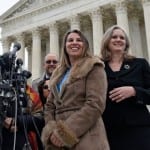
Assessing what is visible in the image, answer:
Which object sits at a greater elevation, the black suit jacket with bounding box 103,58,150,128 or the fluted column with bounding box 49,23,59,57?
the fluted column with bounding box 49,23,59,57

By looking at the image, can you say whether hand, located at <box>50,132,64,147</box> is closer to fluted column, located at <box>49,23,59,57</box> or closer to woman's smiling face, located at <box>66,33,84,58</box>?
woman's smiling face, located at <box>66,33,84,58</box>

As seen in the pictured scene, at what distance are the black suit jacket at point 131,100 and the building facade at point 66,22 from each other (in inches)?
763

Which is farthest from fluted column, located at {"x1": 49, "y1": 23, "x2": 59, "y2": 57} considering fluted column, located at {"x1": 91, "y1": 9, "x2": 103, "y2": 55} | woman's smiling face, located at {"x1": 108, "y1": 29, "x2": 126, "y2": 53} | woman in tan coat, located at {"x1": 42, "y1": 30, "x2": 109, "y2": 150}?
woman in tan coat, located at {"x1": 42, "y1": 30, "x2": 109, "y2": 150}

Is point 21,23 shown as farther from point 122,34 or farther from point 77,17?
point 122,34

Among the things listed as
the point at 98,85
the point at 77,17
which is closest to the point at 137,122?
the point at 98,85

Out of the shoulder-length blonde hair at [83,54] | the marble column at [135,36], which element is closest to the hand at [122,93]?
the shoulder-length blonde hair at [83,54]

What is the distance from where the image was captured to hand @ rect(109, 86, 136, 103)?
3996 millimetres

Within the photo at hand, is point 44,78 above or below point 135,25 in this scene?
below

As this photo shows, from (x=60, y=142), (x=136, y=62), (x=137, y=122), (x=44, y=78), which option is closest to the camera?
(x=60, y=142)

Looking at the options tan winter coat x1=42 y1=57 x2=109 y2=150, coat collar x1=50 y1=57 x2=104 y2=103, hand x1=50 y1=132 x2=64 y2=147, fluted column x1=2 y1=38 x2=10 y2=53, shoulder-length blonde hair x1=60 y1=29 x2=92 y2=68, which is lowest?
hand x1=50 y1=132 x2=64 y2=147

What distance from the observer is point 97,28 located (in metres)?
25.2

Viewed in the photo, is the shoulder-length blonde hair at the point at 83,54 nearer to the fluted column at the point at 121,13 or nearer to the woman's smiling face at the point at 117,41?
the woman's smiling face at the point at 117,41

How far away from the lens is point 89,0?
27.1 m

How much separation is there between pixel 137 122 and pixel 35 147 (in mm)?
2170
